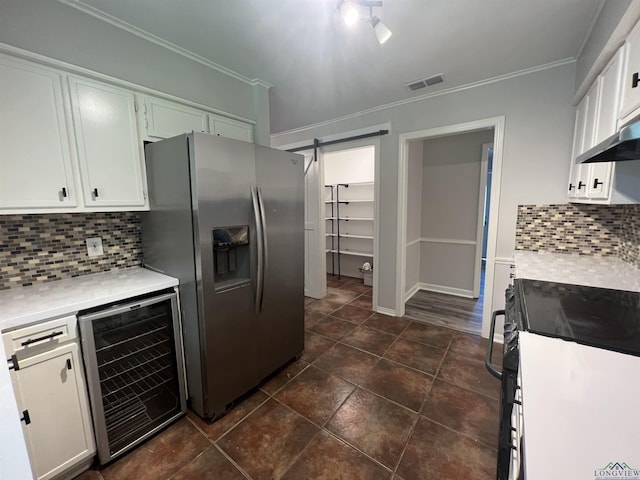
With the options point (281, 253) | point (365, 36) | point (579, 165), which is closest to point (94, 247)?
point (281, 253)

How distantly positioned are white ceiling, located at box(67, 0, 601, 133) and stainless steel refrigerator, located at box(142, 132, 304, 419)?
79cm

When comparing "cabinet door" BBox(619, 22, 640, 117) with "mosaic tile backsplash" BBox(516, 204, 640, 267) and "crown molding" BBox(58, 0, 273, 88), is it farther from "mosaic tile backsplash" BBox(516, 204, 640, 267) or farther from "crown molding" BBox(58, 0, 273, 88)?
"crown molding" BBox(58, 0, 273, 88)

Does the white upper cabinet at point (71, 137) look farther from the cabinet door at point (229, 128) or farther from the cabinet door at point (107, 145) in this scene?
the cabinet door at point (229, 128)

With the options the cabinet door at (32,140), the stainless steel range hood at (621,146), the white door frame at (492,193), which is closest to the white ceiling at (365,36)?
the white door frame at (492,193)

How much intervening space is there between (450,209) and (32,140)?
4504mm

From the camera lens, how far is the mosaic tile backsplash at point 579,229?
204cm

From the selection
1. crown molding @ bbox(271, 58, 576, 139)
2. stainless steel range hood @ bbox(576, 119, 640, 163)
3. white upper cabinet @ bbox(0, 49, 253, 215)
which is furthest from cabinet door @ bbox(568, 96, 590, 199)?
white upper cabinet @ bbox(0, 49, 253, 215)

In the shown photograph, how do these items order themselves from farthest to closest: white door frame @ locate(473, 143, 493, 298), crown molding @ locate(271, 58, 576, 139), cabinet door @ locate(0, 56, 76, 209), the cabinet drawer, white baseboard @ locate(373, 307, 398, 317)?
white door frame @ locate(473, 143, 493, 298) → white baseboard @ locate(373, 307, 398, 317) → crown molding @ locate(271, 58, 576, 139) → cabinet door @ locate(0, 56, 76, 209) → the cabinet drawer

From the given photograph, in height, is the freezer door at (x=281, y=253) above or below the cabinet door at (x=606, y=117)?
below

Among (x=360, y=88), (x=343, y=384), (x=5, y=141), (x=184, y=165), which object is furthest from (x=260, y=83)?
(x=343, y=384)

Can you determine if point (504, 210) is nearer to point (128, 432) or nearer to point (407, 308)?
point (407, 308)

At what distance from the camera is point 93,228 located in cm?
191

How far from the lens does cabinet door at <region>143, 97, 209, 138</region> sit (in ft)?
6.25

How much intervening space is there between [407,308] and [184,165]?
326 cm
